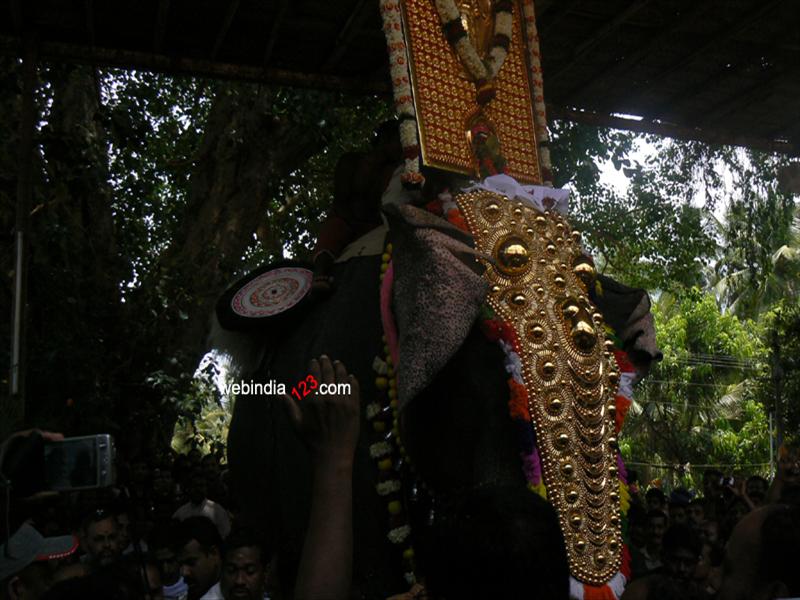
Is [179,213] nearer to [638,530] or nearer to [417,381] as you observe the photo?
[638,530]

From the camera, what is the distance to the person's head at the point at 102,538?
428 cm

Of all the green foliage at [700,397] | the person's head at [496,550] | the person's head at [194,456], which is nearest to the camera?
the person's head at [496,550]

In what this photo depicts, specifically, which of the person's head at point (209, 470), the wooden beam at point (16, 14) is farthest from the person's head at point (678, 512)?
the wooden beam at point (16, 14)

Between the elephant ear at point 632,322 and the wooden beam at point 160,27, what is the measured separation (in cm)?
231

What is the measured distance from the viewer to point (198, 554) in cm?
438

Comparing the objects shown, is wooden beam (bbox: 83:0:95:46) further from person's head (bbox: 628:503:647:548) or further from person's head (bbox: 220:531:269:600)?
person's head (bbox: 628:503:647:548)

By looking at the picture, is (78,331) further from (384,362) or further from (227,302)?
(384,362)

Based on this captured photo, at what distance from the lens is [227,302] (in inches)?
171

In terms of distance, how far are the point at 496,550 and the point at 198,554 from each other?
3107mm

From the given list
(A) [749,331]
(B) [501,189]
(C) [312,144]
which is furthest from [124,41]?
(A) [749,331]

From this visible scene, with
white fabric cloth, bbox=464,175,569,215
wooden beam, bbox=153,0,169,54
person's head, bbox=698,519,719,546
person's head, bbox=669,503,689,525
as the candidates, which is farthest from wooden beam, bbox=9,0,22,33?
person's head, bbox=669,503,689,525

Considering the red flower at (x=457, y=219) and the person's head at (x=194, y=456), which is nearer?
the red flower at (x=457, y=219)

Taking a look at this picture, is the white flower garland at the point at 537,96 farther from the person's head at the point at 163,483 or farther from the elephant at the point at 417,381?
the person's head at the point at 163,483

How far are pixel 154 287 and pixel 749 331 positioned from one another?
2302 cm
